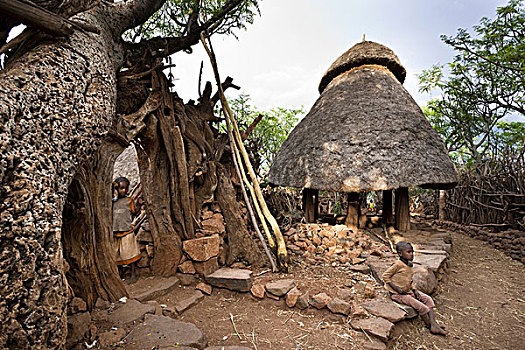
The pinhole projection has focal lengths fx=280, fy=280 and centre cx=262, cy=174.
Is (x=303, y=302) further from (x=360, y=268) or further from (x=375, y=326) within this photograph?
(x=360, y=268)

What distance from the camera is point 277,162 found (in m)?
6.12

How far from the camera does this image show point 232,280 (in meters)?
3.37

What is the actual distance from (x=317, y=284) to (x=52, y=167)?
300 cm

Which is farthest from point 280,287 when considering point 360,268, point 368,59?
point 368,59

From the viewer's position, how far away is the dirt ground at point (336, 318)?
2.55m

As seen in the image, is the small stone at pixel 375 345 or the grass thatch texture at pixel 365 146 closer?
the small stone at pixel 375 345

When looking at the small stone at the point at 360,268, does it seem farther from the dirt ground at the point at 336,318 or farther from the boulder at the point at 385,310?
the boulder at the point at 385,310

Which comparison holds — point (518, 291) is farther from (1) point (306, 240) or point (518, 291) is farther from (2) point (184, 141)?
(2) point (184, 141)

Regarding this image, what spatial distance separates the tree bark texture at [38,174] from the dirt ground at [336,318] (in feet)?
4.93

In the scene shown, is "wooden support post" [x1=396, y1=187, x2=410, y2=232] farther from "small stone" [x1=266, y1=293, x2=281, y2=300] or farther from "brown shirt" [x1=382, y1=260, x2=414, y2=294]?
"small stone" [x1=266, y1=293, x2=281, y2=300]

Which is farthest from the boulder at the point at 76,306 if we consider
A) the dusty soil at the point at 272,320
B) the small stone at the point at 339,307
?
the small stone at the point at 339,307

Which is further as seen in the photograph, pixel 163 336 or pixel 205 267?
pixel 205 267

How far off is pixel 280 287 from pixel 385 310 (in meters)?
1.11

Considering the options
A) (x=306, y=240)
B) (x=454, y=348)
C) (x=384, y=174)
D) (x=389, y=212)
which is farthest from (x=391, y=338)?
(x=389, y=212)
